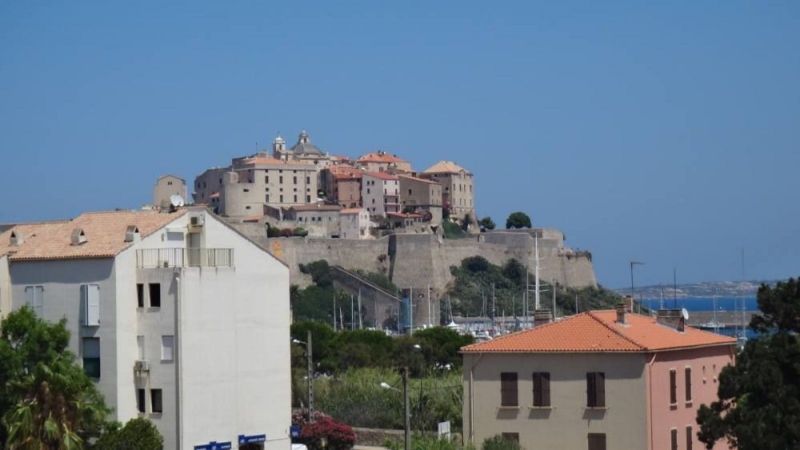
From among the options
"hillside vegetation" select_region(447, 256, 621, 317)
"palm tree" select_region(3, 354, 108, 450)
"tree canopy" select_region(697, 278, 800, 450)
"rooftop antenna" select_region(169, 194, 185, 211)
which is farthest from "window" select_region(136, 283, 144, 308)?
"hillside vegetation" select_region(447, 256, 621, 317)

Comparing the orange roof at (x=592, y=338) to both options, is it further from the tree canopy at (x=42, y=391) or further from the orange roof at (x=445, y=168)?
the orange roof at (x=445, y=168)

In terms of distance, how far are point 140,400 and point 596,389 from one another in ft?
28.3

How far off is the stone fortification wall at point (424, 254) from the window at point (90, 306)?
92200mm

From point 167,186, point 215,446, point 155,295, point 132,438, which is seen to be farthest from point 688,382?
point 167,186

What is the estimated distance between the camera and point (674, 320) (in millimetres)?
36062

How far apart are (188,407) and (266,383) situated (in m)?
2.56

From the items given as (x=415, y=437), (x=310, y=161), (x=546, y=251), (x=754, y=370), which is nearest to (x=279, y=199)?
(x=310, y=161)

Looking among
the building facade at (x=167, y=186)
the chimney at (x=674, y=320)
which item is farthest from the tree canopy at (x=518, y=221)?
the chimney at (x=674, y=320)

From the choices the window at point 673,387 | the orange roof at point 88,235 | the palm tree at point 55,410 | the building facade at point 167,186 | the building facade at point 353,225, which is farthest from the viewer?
the building facade at point 353,225

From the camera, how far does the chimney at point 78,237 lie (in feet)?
103

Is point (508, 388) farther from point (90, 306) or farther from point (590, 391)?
point (90, 306)

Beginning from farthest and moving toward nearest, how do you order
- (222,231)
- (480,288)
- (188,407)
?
(480,288) < (222,231) < (188,407)

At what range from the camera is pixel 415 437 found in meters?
37.1

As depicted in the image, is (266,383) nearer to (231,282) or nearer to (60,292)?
(231,282)
